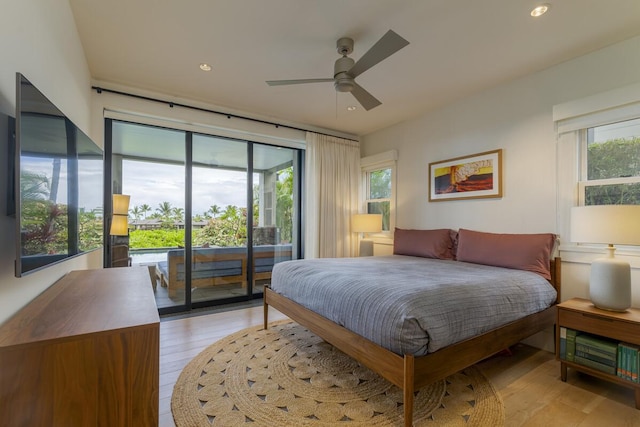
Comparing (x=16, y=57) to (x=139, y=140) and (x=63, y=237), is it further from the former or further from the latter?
(x=139, y=140)

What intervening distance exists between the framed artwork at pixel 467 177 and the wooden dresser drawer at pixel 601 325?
1374 millimetres

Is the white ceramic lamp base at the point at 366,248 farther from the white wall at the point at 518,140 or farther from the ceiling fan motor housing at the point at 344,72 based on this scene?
the ceiling fan motor housing at the point at 344,72

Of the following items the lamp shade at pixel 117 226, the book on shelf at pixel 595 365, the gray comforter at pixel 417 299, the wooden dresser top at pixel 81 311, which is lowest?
the book on shelf at pixel 595 365

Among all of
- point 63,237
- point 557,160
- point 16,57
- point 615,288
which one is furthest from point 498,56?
point 63,237

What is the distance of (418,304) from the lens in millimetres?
1594

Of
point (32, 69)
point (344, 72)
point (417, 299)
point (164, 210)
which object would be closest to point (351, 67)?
point (344, 72)

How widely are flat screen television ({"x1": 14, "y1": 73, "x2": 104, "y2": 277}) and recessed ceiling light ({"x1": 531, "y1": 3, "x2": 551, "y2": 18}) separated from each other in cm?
288

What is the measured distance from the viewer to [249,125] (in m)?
4.01

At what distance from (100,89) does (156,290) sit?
235 cm

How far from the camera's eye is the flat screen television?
1.05 meters

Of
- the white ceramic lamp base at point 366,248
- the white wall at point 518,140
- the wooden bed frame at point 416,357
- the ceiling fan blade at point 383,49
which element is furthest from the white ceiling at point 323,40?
the wooden bed frame at point 416,357

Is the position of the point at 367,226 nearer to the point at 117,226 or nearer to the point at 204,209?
the point at 204,209

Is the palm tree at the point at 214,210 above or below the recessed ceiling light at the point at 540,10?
below

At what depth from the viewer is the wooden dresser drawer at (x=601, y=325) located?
72.7 inches
